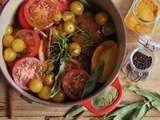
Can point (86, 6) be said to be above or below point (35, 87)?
above

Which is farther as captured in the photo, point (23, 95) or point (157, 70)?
point (157, 70)

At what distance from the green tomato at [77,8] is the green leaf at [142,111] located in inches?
10.3

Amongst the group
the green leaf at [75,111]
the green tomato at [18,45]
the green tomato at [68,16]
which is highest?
the green tomato at [68,16]

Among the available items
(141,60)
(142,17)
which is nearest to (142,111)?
(141,60)

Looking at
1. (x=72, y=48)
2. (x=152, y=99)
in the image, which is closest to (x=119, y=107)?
(x=152, y=99)

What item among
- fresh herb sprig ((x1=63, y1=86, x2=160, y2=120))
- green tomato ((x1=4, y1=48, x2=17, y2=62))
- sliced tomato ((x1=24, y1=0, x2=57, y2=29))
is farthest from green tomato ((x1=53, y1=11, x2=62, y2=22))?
fresh herb sprig ((x1=63, y1=86, x2=160, y2=120))

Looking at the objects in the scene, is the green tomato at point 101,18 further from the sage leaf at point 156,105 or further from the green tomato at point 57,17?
the sage leaf at point 156,105

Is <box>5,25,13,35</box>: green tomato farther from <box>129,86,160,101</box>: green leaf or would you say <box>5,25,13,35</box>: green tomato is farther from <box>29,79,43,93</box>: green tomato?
<box>129,86,160,101</box>: green leaf

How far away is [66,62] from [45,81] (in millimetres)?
64

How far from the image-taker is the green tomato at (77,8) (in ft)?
3.84

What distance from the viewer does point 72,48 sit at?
1.16m

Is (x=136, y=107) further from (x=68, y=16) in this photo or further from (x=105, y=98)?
(x=68, y=16)

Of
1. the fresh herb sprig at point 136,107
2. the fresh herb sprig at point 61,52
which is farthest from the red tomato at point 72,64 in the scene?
the fresh herb sprig at point 136,107

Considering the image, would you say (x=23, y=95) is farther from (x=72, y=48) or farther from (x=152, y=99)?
(x=152, y=99)
